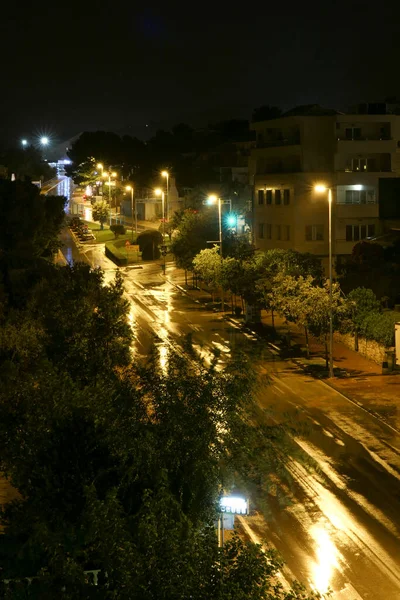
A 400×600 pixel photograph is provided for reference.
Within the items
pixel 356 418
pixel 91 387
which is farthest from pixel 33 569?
pixel 356 418

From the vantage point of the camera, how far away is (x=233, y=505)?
12422mm

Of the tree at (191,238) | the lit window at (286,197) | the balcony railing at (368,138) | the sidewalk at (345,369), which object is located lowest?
the sidewalk at (345,369)

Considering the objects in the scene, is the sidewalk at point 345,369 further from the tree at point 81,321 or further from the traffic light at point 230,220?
the traffic light at point 230,220

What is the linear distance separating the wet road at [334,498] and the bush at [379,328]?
335cm

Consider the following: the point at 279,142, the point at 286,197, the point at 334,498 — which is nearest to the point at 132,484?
the point at 334,498

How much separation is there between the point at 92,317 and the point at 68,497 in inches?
466

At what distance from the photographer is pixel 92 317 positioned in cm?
2397

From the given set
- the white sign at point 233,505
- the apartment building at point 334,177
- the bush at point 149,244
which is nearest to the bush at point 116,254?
the bush at point 149,244

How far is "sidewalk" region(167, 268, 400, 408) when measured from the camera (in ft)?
97.7

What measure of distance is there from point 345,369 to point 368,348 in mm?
2287

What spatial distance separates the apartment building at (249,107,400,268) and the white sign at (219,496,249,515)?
4743cm

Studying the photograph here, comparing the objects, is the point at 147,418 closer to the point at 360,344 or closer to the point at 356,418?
the point at 356,418

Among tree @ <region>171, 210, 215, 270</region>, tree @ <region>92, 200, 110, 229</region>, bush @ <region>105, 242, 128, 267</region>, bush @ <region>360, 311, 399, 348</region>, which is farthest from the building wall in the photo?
tree @ <region>92, 200, 110, 229</region>

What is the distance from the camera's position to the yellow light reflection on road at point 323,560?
16047 mm
